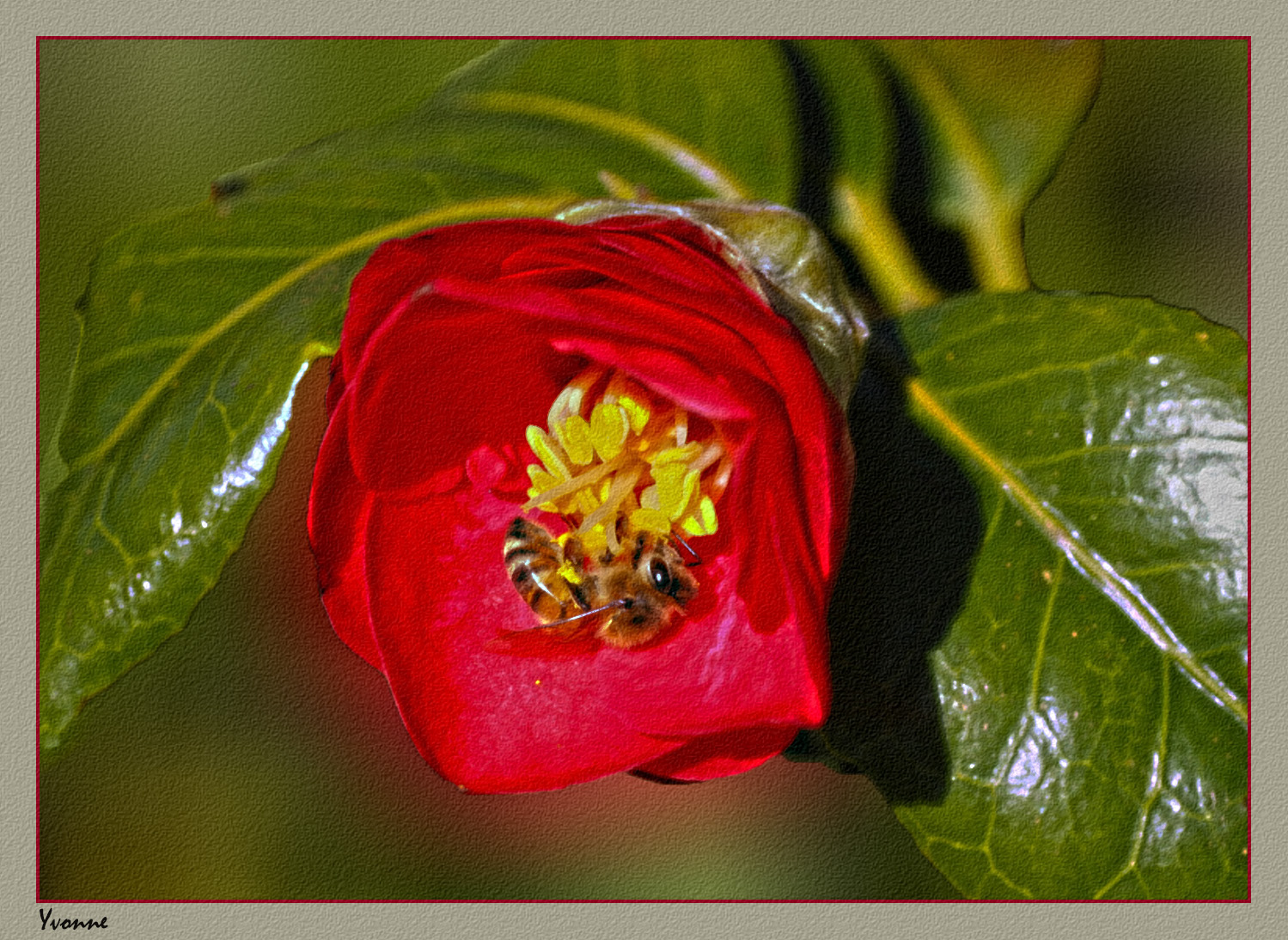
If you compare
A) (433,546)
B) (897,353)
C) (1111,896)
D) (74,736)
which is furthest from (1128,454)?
(74,736)

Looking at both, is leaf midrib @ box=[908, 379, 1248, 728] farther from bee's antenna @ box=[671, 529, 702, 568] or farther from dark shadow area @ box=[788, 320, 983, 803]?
bee's antenna @ box=[671, 529, 702, 568]

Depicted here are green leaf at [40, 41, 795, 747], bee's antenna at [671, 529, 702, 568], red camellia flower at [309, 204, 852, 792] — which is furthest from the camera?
green leaf at [40, 41, 795, 747]

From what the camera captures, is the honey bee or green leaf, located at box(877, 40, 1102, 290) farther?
green leaf, located at box(877, 40, 1102, 290)

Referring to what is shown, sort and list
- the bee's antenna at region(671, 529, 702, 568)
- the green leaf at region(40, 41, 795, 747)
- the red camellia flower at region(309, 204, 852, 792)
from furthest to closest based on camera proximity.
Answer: the green leaf at region(40, 41, 795, 747) → the bee's antenna at region(671, 529, 702, 568) → the red camellia flower at region(309, 204, 852, 792)

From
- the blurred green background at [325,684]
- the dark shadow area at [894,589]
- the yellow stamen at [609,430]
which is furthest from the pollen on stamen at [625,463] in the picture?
the blurred green background at [325,684]

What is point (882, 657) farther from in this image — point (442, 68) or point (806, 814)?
point (442, 68)

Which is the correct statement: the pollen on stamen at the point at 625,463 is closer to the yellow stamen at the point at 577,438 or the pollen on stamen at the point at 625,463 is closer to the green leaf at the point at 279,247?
the yellow stamen at the point at 577,438

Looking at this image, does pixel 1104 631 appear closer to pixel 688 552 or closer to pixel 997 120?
pixel 688 552

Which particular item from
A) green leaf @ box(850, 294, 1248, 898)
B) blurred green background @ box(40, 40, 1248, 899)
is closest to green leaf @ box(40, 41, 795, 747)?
blurred green background @ box(40, 40, 1248, 899)
